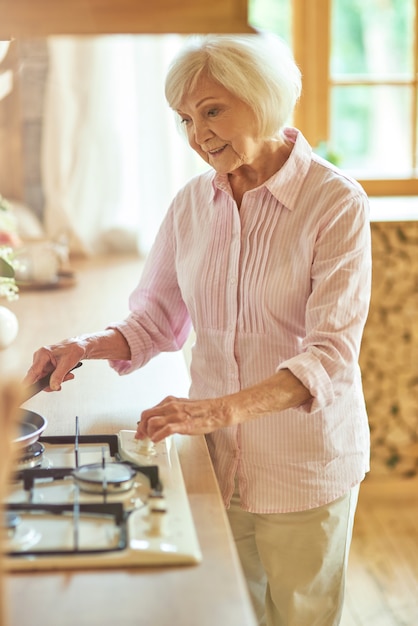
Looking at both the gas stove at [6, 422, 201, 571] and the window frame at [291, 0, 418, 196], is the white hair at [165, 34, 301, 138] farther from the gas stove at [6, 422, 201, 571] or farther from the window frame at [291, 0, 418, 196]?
the window frame at [291, 0, 418, 196]

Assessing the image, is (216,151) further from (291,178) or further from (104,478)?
(104,478)

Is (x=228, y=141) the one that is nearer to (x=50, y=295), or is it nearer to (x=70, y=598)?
(x=70, y=598)

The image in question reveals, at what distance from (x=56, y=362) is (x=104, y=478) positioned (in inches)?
17.4

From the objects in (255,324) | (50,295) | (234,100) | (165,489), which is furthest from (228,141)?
(50,295)

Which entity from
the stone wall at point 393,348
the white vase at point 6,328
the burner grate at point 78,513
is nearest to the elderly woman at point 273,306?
the burner grate at point 78,513

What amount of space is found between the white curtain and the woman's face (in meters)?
1.87

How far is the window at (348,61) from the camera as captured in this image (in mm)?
3646

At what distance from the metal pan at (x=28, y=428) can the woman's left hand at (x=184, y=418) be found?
18cm

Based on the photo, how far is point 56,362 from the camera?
5.95 ft

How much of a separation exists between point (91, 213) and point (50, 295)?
83 cm

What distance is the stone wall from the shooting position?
11.1 ft

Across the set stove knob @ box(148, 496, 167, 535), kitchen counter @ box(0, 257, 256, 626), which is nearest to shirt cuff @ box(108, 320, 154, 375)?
kitchen counter @ box(0, 257, 256, 626)

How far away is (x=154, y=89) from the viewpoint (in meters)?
3.62

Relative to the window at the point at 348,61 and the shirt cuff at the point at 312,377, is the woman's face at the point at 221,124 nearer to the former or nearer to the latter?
the shirt cuff at the point at 312,377
